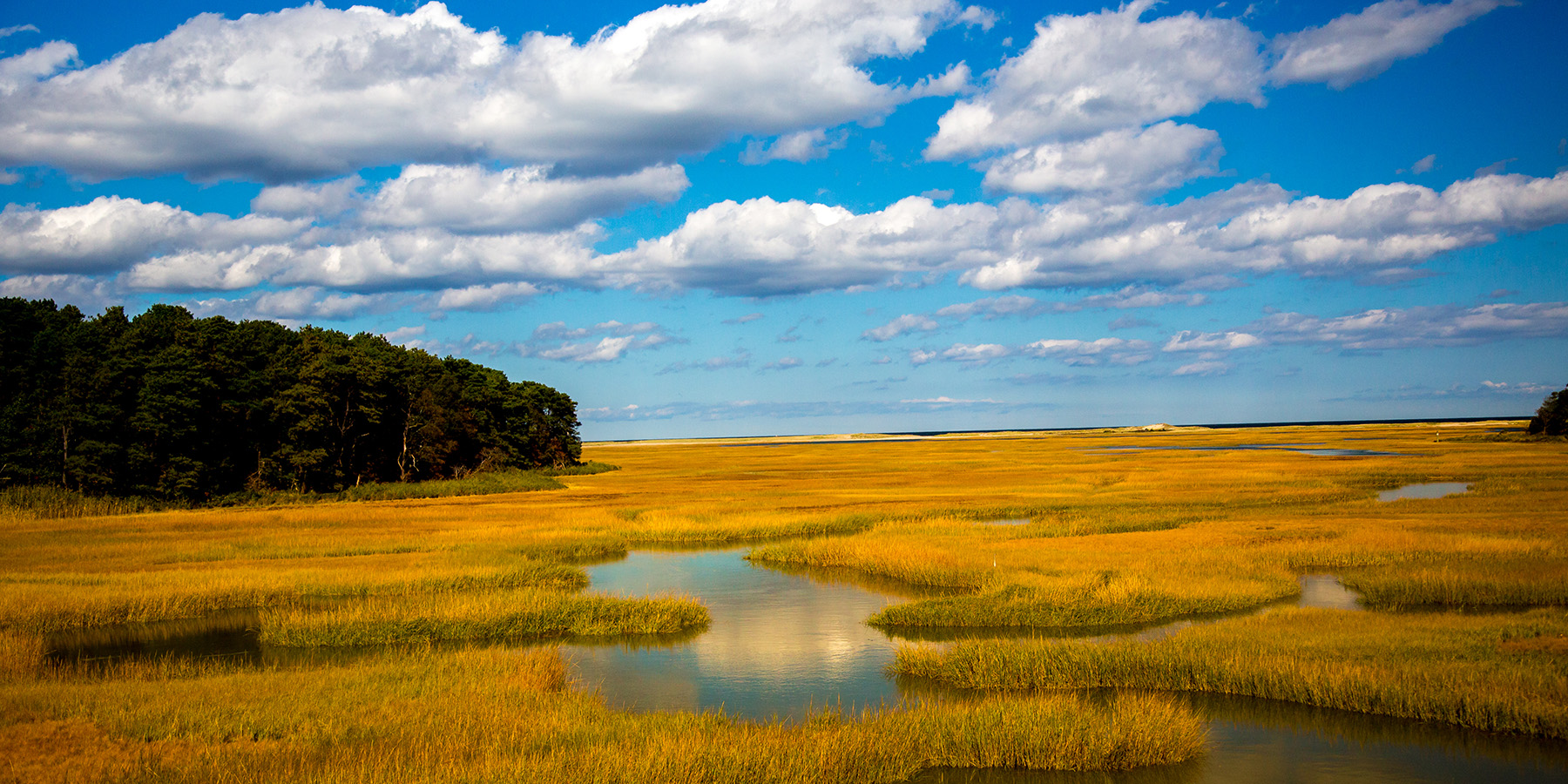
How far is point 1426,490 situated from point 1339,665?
1840 inches

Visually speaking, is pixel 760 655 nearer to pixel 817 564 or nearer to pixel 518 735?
pixel 518 735

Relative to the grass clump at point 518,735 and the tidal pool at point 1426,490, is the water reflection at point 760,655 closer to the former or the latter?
the grass clump at point 518,735

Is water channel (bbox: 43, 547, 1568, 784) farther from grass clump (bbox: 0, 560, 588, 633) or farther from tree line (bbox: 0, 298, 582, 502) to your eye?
tree line (bbox: 0, 298, 582, 502)

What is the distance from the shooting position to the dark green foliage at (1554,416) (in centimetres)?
11200

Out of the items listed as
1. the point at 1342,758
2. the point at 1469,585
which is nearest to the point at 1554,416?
the point at 1469,585

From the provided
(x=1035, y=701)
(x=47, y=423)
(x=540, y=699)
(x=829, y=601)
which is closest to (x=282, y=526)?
(x=47, y=423)

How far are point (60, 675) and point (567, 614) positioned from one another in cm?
1050

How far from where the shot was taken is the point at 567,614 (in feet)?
77.6

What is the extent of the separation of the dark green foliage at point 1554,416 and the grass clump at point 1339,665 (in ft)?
402

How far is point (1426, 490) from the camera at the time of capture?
5331 centimetres

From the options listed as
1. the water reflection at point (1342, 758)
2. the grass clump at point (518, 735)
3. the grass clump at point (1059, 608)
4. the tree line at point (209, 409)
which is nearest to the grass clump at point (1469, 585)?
the grass clump at point (1059, 608)

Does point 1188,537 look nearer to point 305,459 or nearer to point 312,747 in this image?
point 312,747

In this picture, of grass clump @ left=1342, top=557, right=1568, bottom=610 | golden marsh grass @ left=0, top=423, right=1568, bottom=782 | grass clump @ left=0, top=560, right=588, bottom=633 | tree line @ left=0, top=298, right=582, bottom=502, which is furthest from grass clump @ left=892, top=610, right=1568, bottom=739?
tree line @ left=0, top=298, right=582, bottom=502

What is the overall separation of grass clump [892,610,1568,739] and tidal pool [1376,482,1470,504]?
3382 centimetres
